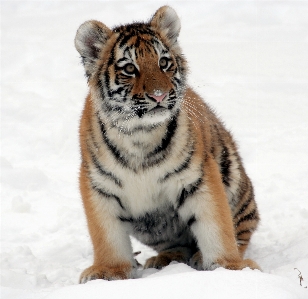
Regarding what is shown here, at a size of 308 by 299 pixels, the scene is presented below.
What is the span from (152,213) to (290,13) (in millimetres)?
8057

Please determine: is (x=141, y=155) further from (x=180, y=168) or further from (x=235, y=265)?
(x=235, y=265)

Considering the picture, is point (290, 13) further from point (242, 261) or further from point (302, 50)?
point (242, 261)

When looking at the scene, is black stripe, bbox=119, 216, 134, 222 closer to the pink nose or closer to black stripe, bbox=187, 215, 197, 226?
black stripe, bbox=187, 215, 197, 226

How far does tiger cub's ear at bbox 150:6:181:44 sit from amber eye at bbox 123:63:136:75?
1.27 feet

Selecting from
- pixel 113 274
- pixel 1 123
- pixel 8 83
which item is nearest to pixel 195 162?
pixel 113 274

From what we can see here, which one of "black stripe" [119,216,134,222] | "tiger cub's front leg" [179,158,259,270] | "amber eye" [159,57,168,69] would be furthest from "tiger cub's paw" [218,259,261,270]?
"amber eye" [159,57,168,69]

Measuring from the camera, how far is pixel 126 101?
3.66 meters

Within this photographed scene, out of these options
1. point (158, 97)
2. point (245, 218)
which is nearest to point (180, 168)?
point (158, 97)

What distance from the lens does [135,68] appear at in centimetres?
364

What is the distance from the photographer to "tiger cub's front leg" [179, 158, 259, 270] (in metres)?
3.89

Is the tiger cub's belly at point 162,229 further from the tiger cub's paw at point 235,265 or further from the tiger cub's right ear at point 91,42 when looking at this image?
the tiger cub's right ear at point 91,42

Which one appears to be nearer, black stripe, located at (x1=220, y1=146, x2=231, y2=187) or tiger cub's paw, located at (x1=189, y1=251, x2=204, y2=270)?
tiger cub's paw, located at (x1=189, y1=251, x2=204, y2=270)

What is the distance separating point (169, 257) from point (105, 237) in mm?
559

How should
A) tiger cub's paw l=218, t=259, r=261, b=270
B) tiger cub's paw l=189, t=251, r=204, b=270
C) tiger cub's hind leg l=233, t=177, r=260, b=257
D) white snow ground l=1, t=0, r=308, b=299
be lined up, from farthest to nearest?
1. tiger cub's hind leg l=233, t=177, r=260, b=257
2. tiger cub's paw l=189, t=251, r=204, b=270
3. tiger cub's paw l=218, t=259, r=261, b=270
4. white snow ground l=1, t=0, r=308, b=299
